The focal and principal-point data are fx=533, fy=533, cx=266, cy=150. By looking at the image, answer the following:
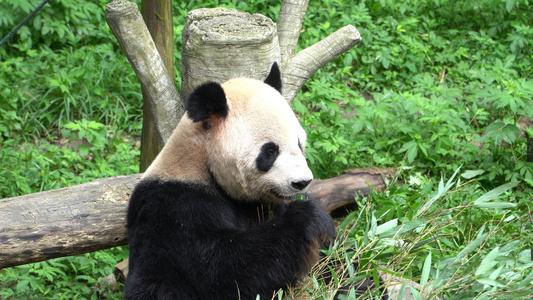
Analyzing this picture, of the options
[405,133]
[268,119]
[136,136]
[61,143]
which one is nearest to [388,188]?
[405,133]

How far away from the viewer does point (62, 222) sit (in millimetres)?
3016

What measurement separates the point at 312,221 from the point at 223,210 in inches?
18.1

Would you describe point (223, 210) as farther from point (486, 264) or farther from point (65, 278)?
point (65, 278)

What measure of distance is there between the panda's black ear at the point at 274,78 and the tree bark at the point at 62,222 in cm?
112

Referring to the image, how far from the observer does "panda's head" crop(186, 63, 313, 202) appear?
8.55ft

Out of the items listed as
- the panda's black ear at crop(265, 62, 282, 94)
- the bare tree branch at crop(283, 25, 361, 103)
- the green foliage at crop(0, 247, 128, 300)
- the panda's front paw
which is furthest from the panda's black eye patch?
the green foliage at crop(0, 247, 128, 300)

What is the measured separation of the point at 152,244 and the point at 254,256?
51 cm

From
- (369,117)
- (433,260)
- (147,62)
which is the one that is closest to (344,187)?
(369,117)

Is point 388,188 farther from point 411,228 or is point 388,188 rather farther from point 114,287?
point 114,287

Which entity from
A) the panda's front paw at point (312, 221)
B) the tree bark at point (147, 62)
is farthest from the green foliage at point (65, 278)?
the panda's front paw at point (312, 221)

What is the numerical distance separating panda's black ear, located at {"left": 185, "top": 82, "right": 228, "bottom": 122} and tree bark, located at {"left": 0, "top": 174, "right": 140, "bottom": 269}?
3.09ft

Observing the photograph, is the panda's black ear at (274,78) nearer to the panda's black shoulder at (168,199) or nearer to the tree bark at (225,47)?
the tree bark at (225,47)

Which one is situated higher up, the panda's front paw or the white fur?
the white fur

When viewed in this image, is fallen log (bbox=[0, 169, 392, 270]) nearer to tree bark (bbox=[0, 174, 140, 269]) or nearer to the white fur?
tree bark (bbox=[0, 174, 140, 269])
